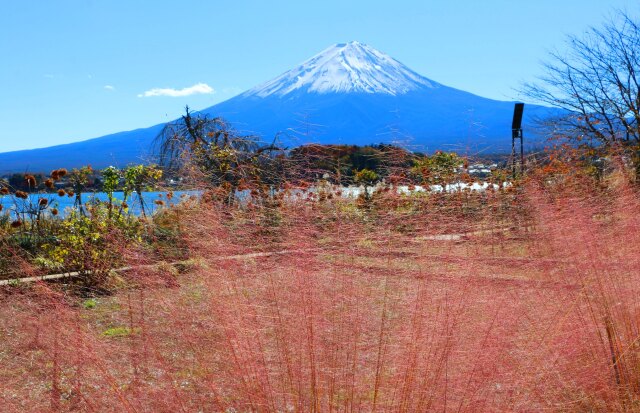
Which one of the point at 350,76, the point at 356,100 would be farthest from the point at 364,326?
the point at 350,76

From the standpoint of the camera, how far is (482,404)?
8.16 feet

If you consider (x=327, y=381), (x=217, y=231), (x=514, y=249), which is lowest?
(x=327, y=381)

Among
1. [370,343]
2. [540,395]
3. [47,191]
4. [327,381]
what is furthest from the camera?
[47,191]

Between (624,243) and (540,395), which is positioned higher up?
(624,243)

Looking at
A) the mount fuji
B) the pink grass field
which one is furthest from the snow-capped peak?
the pink grass field

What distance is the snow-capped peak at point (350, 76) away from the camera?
51719 millimetres

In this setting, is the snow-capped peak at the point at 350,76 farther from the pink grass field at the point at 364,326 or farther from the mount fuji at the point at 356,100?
the pink grass field at the point at 364,326

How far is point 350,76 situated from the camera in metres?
56.6

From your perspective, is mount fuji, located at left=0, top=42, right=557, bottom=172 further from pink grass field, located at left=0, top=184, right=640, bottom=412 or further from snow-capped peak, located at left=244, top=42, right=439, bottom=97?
pink grass field, located at left=0, top=184, right=640, bottom=412

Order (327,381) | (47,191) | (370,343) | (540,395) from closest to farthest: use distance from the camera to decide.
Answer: (327,381), (370,343), (540,395), (47,191)

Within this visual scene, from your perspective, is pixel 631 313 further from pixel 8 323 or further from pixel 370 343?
pixel 8 323

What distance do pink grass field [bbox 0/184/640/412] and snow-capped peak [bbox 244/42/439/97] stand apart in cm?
4372

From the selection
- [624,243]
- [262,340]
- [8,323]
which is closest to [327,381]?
[262,340]

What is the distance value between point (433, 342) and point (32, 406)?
1.65 metres
